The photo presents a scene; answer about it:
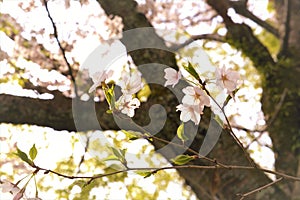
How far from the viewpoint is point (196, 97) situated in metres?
0.65

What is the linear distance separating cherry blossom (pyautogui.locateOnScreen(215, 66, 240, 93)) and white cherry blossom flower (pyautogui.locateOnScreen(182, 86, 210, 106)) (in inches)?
1.1

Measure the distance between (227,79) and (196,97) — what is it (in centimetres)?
5

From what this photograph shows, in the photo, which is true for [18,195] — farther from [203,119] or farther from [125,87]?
[203,119]

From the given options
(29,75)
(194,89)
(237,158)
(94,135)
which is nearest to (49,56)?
(29,75)

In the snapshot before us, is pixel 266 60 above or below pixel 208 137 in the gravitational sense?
above

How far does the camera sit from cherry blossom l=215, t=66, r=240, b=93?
2.11 feet

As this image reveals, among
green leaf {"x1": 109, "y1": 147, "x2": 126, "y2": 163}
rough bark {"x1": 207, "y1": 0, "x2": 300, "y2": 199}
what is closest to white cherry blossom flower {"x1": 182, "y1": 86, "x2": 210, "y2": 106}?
green leaf {"x1": 109, "y1": 147, "x2": 126, "y2": 163}

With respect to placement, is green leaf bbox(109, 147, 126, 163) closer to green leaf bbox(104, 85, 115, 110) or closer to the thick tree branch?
green leaf bbox(104, 85, 115, 110)

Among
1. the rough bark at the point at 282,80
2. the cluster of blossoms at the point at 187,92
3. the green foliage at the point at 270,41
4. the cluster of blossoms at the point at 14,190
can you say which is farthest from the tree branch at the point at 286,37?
the cluster of blossoms at the point at 14,190

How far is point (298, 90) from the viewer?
182 cm

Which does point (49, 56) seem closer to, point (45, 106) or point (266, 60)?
point (45, 106)

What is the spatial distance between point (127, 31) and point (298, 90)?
0.71m

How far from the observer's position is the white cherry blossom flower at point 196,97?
0.64 m

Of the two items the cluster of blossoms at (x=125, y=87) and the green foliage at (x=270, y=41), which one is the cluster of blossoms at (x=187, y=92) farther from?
the green foliage at (x=270, y=41)
